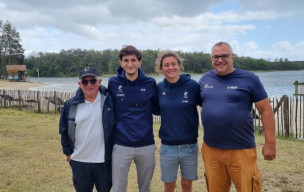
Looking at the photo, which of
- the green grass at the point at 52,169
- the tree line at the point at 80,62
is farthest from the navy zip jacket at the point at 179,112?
the tree line at the point at 80,62

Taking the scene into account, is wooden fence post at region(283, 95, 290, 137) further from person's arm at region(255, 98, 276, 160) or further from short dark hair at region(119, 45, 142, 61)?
short dark hair at region(119, 45, 142, 61)

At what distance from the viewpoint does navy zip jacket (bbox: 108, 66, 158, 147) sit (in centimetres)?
318

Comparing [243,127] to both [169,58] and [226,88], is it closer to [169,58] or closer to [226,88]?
[226,88]

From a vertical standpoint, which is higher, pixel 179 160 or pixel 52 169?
pixel 179 160

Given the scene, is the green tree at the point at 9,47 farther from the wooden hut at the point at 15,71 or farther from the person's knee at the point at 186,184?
the person's knee at the point at 186,184

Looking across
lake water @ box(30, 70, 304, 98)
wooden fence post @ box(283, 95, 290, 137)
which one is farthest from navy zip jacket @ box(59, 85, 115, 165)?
lake water @ box(30, 70, 304, 98)

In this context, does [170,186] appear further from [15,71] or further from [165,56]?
[15,71]

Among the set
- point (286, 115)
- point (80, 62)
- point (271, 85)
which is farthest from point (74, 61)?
point (286, 115)

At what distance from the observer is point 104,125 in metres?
3.15

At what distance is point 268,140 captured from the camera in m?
3.11

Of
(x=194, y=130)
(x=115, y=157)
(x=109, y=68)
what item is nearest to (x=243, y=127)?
(x=194, y=130)

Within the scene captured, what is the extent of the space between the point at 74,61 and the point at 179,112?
107 metres

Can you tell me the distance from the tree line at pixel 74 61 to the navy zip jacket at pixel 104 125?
64.9 metres

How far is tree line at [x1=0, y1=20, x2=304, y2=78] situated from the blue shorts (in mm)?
64889
